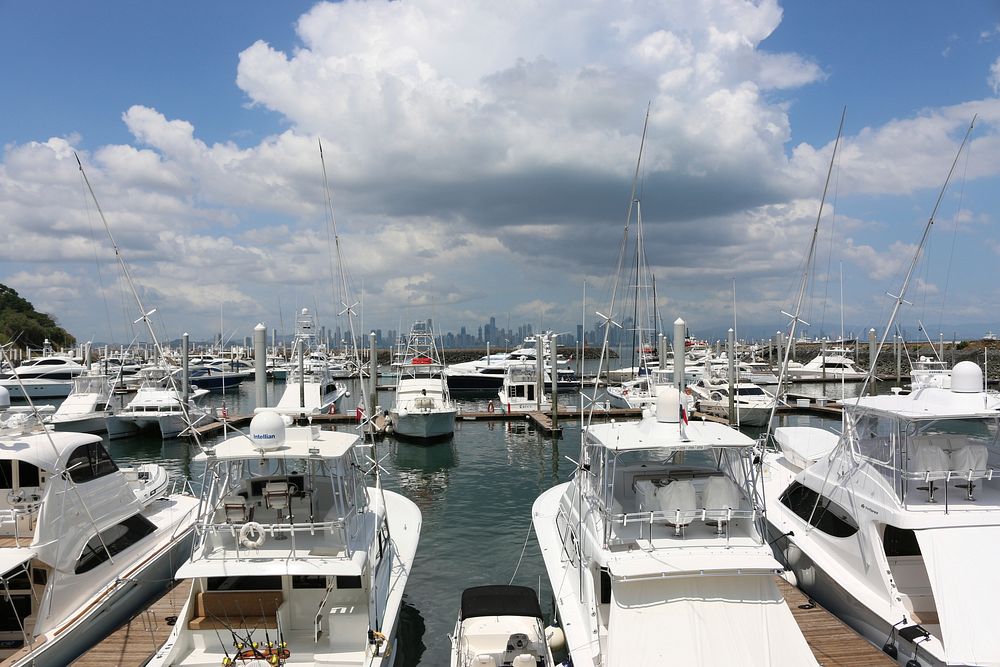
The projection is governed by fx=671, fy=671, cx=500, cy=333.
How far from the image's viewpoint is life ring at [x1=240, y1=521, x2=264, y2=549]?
9789mm

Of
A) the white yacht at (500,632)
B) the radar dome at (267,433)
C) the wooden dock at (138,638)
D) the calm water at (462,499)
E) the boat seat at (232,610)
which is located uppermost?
the radar dome at (267,433)

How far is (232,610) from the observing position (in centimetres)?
969

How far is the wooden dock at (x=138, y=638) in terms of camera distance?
33.6 ft

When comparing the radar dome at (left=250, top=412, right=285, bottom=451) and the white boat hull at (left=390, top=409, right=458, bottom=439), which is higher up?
the radar dome at (left=250, top=412, right=285, bottom=451)

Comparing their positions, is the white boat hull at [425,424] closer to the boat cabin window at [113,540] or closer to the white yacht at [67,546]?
the white yacht at [67,546]

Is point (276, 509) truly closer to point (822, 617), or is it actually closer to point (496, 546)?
point (496, 546)

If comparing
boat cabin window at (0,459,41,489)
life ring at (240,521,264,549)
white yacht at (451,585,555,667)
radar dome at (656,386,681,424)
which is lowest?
white yacht at (451,585,555,667)

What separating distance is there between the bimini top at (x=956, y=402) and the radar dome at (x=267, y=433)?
32.7 feet

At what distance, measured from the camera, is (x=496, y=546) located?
1791cm

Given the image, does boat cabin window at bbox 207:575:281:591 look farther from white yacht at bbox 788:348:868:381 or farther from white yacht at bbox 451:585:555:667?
white yacht at bbox 788:348:868:381

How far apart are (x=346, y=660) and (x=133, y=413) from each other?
33333 mm

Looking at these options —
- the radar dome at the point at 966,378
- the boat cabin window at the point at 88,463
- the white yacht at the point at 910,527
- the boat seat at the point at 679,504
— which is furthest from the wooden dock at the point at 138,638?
the radar dome at the point at 966,378

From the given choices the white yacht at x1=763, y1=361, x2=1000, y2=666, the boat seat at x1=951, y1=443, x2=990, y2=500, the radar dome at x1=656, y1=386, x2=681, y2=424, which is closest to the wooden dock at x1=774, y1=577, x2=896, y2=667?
the white yacht at x1=763, y1=361, x2=1000, y2=666

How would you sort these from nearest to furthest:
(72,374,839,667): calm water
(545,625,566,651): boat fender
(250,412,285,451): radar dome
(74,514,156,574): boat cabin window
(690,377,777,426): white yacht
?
(250,412,285,451): radar dome < (545,625,566,651): boat fender < (74,514,156,574): boat cabin window < (72,374,839,667): calm water < (690,377,777,426): white yacht
